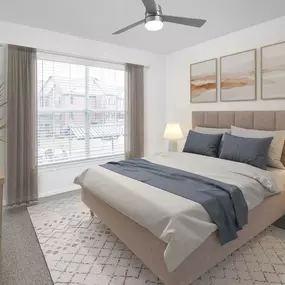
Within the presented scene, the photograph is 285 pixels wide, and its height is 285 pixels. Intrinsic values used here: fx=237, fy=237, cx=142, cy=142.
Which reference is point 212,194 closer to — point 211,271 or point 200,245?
point 200,245

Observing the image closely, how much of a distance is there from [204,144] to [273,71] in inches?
54.7

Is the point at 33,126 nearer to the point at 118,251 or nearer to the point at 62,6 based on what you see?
the point at 62,6

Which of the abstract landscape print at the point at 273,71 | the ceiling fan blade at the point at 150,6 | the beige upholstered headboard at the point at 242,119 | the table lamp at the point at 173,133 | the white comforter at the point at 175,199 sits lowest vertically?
the white comforter at the point at 175,199

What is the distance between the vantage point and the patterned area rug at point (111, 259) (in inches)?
75.5

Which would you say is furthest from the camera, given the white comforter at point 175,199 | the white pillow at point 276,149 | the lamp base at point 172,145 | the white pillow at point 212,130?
the lamp base at point 172,145

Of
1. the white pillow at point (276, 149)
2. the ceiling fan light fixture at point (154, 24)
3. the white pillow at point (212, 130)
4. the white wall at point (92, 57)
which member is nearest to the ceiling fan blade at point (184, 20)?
the ceiling fan light fixture at point (154, 24)

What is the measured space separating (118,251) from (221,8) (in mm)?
3029

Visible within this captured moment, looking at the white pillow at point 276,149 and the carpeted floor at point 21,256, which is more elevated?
the white pillow at point 276,149

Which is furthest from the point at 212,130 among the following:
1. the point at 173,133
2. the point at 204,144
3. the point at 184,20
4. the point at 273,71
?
the point at 184,20

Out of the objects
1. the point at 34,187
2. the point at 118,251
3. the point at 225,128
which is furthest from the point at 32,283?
the point at 225,128

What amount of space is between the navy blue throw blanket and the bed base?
148 mm

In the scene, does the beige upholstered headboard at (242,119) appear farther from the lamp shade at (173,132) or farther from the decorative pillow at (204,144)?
the decorative pillow at (204,144)

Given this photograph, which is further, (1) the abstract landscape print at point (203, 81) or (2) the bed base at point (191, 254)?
(1) the abstract landscape print at point (203, 81)

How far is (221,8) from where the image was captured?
2.91m
